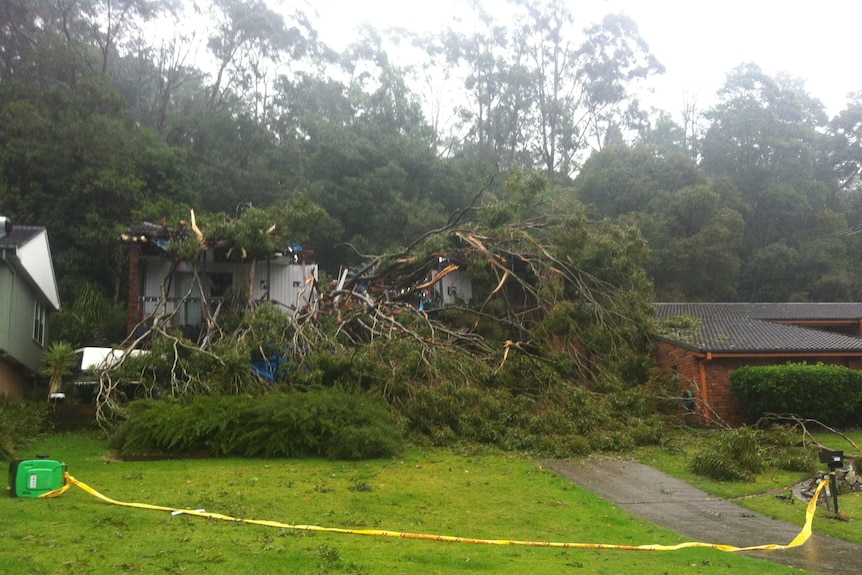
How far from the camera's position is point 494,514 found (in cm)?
870

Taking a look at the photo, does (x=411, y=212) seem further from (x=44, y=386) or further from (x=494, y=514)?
(x=494, y=514)

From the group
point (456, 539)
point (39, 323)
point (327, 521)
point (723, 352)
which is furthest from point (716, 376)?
point (39, 323)

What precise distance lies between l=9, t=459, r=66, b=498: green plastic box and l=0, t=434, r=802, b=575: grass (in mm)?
296

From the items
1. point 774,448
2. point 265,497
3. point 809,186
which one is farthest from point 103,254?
point 809,186

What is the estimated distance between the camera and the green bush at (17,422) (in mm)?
10898

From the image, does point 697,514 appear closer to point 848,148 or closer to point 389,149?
point 389,149

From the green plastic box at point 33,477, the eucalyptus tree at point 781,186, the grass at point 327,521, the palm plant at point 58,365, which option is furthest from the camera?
the eucalyptus tree at point 781,186

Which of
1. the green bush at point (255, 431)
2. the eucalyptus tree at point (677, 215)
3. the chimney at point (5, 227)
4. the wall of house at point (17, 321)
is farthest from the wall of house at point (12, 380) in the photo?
the eucalyptus tree at point (677, 215)

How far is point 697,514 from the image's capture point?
9266 millimetres

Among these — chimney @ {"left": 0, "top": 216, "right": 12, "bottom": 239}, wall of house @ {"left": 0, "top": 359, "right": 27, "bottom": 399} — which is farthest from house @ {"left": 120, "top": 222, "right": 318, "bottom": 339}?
chimney @ {"left": 0, "top": 216, "right": 12, "bottom": 239}

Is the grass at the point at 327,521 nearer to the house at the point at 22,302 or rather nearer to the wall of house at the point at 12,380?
the wall of house at the point at 12,380

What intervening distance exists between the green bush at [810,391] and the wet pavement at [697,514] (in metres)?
4.94

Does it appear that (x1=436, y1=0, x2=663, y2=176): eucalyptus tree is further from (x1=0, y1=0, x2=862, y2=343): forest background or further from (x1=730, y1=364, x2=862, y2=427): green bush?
(x1=730, y1=364, x2=862, y2=427): green bush

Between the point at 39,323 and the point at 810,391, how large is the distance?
1770 cm
